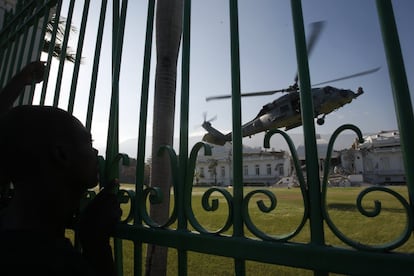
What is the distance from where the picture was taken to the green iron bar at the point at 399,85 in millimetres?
731

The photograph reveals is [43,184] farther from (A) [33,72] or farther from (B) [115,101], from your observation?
(A) [33,72]

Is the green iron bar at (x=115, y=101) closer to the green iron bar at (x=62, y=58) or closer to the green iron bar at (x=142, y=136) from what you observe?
the green iron bar at (x=142, y=136)

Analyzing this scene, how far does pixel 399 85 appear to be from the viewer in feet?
2.50

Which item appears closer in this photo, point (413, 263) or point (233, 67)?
point (413, 263)

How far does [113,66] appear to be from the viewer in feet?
5.24

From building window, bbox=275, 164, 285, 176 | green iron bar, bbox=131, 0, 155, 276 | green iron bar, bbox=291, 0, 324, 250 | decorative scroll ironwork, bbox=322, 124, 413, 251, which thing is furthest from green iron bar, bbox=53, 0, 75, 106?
building window, bbox=275, 164, 285, 176

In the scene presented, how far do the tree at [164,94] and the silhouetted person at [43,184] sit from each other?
2.16 m

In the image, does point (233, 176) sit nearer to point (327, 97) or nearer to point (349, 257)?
point (349, 257)

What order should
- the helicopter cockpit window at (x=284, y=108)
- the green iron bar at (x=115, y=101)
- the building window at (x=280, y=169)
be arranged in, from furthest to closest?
the building window at (x=280, y=169)
the helicopter cockpit window at (x=284, y=108)
the green iron bar at (x=115, y=101)

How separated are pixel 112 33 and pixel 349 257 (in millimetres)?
1579

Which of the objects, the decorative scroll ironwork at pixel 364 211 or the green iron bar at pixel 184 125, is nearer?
the decorative scroll ironwork at pixel 364 211

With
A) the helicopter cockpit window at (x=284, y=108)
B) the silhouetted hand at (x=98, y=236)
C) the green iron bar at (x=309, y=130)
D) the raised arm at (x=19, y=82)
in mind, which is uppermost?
the helicopter cockpit window at (x=284, y=108)

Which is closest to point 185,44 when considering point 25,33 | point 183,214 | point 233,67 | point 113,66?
point 233,67

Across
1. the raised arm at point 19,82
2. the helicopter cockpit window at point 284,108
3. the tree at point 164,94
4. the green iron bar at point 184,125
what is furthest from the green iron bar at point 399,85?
the helicopter cockpit window at point 284,108
